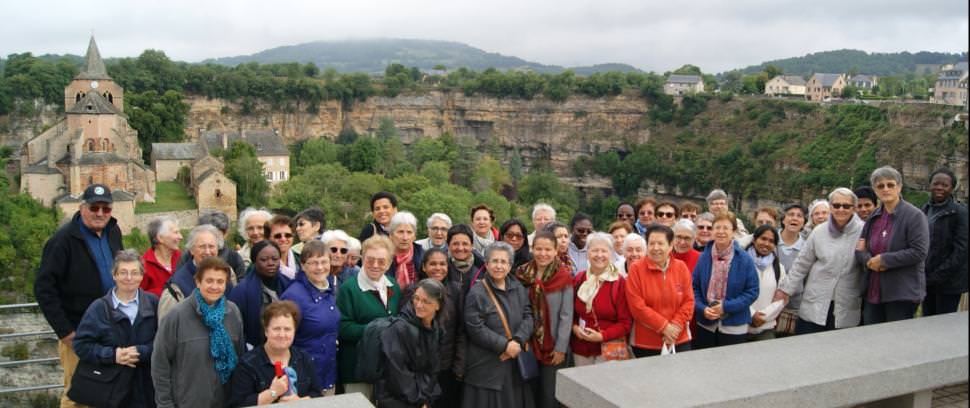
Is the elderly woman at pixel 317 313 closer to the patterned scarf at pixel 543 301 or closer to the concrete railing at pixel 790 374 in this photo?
the patterned scarf at pixel 543 301

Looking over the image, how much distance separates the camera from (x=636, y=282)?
17.4ft

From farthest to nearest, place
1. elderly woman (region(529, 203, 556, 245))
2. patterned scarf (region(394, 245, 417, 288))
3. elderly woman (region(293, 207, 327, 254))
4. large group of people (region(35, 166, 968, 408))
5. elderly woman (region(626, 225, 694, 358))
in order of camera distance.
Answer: elderly woman (region(529, 203, 556, 245)) → elderly woman (region(293, 207, 327, 254)) → patterned scarf (region(394, 245, 417, 288)) → elderly woman (region(626, 225, 694, 358)) → large group of people (region(35, 166, 968, 408))

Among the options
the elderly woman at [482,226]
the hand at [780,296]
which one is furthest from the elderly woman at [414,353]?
the hand at [780,296]

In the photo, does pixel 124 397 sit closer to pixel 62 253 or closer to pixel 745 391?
pixel 62 253

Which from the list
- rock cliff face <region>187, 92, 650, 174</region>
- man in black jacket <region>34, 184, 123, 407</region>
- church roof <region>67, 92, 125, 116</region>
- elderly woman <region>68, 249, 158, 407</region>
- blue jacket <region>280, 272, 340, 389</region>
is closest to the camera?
elderly woman <region>68, 249, 158, 407</region>

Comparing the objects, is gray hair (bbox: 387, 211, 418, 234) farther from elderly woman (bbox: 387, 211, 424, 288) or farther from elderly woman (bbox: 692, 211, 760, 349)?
elderly woman (bbox: 692, 211, 760, 349)

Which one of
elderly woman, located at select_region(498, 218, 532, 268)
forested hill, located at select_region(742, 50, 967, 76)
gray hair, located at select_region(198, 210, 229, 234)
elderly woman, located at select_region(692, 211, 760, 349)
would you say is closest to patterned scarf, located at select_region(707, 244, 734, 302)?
elderly woman, located at select_region(692, 211, 760, 349)

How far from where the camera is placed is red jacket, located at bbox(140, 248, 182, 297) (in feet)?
17.4

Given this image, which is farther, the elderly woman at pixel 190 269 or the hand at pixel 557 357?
the hand at pixel 557 357

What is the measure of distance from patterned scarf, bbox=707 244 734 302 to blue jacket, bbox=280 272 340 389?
3008 mm

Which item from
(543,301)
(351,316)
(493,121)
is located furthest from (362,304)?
(493,121)

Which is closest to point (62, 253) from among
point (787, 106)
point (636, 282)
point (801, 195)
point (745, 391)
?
point (636, 282)

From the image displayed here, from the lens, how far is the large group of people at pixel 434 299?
4.39 metres

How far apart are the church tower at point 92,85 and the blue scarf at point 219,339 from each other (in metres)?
45.8
